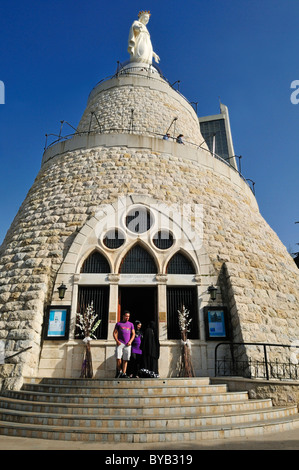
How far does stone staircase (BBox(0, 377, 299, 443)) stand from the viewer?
431 centimetres

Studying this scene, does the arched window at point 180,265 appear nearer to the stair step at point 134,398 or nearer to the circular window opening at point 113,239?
the circular window opening at point 113,239

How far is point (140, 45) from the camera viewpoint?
21.8 metres

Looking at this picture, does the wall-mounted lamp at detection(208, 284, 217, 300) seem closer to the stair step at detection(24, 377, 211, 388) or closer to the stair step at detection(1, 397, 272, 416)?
the stair step at detection(24, 377, 211, 388)

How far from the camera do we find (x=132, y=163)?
11.1 meters

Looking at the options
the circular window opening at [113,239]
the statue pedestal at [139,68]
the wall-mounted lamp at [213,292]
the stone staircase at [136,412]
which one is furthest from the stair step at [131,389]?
the statue pedestal at [139,68]

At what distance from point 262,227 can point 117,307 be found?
6.70 meters

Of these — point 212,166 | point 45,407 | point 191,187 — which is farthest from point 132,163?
point 45,407

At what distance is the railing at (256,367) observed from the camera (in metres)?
7.25

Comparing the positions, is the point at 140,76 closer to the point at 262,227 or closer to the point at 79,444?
the point at 262,227

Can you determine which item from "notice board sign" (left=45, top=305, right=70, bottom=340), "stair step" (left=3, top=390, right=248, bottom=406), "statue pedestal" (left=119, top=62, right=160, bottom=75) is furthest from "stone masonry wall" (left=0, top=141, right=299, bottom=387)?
"statue pedestal" (left=119, top=62, right=160, bottom=75)

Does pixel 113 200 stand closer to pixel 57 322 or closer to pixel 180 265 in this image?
pixel 180 265

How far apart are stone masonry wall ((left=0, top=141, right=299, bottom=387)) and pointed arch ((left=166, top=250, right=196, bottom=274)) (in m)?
0.71
